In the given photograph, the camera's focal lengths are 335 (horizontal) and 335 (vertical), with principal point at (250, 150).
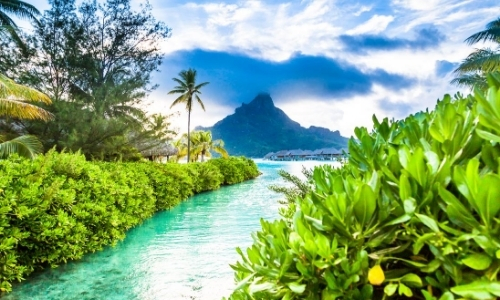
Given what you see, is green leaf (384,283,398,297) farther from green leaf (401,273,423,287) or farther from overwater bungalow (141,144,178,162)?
overwater bungalow (141,144,178,162)

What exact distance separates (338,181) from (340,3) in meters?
5.41

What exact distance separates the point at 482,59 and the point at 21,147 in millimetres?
17592

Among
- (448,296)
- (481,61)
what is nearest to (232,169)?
(481,61)

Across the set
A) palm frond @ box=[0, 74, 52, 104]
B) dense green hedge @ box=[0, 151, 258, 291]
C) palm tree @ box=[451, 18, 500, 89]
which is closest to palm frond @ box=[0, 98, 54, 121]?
palm frond @ box=[0, 74, 52, 104]

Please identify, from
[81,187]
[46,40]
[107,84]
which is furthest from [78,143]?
[81,187]

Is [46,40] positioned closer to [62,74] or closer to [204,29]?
[62,74]

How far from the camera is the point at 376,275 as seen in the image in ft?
2.73

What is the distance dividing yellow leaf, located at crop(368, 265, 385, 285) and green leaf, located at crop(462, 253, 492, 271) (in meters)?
0.19

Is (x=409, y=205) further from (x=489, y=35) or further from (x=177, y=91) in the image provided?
(x=177, y=91)

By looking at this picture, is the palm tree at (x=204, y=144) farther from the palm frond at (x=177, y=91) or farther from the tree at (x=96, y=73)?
the tree at (x=96, y=73)

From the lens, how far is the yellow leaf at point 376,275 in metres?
0.83

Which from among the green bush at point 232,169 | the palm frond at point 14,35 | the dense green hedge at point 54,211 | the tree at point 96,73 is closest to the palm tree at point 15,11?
the palm frond at point 14,35

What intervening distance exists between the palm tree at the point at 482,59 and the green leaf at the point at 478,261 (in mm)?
15639

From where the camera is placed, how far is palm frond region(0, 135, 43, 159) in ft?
31.1
